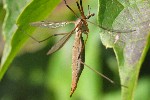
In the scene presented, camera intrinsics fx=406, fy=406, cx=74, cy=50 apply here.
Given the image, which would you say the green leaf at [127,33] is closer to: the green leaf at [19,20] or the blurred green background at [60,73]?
the green leaf at [19,20]

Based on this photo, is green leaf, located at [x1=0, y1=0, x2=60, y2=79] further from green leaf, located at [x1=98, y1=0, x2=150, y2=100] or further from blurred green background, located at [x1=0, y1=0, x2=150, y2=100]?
blurred green background, located at [x1=0, y1=0, x2=150, y2=100]

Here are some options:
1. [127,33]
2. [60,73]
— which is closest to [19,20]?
[127,33]

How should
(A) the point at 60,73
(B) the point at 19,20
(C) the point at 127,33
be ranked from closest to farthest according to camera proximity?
(C) the point at 127,33 → (B) the point at 19,20 → (A) the point at 60,73

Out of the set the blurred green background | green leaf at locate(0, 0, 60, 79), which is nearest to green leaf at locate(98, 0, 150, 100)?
green leaf at locate(0, 0, 60, 79)

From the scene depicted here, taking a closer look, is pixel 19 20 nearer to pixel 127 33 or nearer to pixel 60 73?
pixel 127 33

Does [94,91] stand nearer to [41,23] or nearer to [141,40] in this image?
[41,23]

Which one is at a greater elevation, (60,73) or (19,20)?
(19,20)

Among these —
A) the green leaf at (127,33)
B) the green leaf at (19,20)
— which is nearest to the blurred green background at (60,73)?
the green leaf at (19,20)
